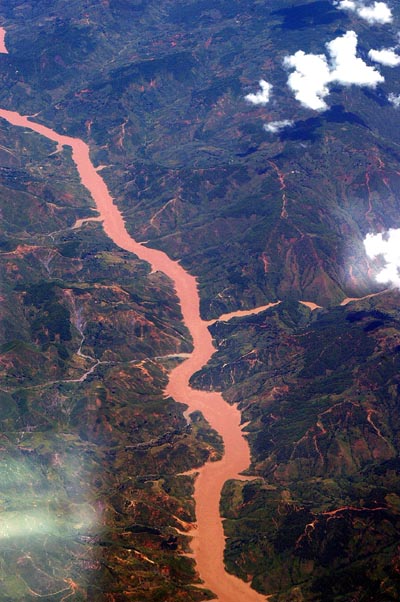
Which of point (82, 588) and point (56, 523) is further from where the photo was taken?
point (56, 523)

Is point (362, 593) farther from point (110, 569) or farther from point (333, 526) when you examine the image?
point (110, 569)

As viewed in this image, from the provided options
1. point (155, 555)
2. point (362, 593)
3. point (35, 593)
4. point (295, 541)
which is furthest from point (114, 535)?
point (362, 593)

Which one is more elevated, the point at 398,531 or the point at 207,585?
the point at 398,531

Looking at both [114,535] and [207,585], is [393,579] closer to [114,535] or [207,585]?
[207,585]

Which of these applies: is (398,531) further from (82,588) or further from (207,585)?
(82,588)

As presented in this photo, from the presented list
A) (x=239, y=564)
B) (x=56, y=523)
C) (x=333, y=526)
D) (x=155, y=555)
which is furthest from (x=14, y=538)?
(x=333, y=526)

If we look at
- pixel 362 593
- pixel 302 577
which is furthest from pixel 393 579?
pixel 302 577

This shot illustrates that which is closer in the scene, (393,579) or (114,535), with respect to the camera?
(393,579)
